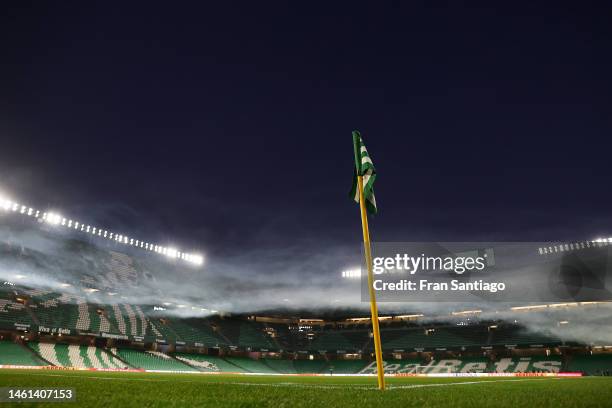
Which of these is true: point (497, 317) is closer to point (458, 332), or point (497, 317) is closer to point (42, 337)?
point (458, 332)

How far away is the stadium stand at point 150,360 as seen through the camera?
56.9m

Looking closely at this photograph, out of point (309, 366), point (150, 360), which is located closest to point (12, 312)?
point (150, 360)

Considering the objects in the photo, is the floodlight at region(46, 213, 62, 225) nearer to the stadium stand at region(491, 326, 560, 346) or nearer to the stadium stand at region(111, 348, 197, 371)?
the stadium stand at region(111, 348, 197, 371)

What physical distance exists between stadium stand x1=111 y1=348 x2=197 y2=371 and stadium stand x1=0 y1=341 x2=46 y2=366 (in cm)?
1221

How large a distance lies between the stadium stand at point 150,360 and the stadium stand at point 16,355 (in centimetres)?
1221

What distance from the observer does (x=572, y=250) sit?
61.5 meters

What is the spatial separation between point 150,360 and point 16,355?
18199mm

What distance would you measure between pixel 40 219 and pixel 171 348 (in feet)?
95.7

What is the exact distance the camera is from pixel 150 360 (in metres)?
59.6

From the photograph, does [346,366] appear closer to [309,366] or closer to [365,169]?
[309,366]

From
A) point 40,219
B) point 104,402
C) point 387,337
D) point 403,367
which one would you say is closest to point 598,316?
point 403,367

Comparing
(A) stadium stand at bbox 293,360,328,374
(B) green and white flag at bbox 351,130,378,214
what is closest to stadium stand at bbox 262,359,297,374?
(A) stadium stand at bbox 293,360,328,374

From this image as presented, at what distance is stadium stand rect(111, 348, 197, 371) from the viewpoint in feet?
187

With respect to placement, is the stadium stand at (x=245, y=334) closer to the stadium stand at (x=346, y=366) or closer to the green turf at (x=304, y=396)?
the stadium stand at (x=346, y=366)
